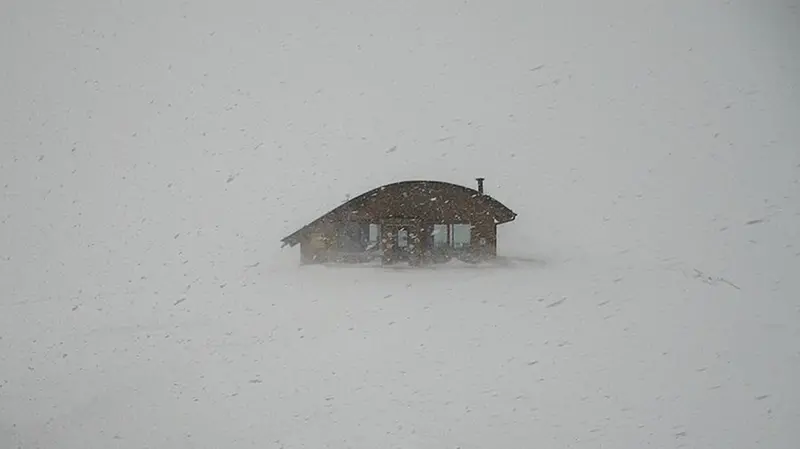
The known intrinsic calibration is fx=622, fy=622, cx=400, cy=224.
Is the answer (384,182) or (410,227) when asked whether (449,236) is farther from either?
(384,182)

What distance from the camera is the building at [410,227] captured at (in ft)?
4.21

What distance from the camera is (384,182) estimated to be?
1.34 m

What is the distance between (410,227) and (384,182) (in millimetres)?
124

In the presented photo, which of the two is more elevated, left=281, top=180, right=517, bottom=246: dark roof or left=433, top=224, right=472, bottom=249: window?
left=281, top=180, right=517, bottom=246: dark roof

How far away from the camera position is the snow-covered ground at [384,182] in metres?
1.30

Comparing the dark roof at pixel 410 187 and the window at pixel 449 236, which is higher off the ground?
the dark roof at pixel 410 187

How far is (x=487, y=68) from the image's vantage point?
4.46 feet

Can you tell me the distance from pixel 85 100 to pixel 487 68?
2.94 ft

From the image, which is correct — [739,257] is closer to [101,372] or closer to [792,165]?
[792,165]

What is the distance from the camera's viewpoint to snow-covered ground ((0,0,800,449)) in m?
1.30

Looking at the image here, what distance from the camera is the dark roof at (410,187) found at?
131 cm

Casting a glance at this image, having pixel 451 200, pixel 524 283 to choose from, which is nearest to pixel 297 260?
pixel 451 200

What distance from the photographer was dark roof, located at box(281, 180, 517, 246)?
1310 mm

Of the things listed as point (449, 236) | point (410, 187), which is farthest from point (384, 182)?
point (449, 236)
